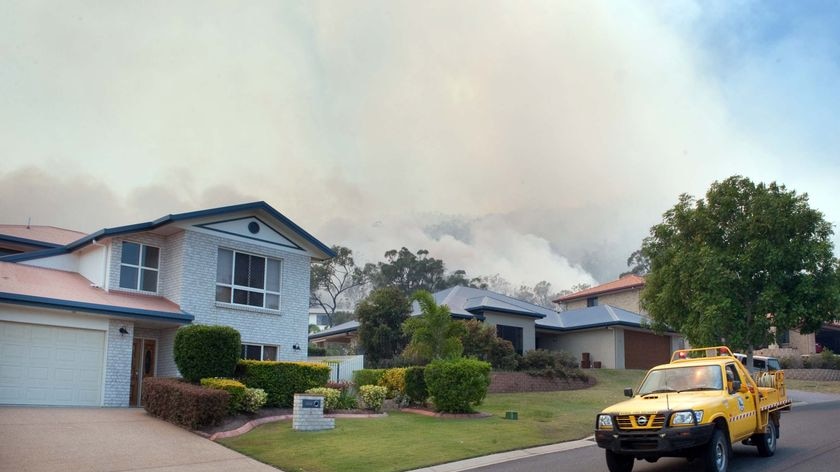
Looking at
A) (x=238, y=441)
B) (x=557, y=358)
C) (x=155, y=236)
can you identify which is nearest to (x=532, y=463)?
(x=238, y=441)

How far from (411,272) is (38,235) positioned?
43.1 metres

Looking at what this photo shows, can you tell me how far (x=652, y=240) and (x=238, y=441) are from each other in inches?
855

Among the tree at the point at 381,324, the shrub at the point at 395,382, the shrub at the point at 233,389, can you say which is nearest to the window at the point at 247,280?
the shrub at the point at 395,382

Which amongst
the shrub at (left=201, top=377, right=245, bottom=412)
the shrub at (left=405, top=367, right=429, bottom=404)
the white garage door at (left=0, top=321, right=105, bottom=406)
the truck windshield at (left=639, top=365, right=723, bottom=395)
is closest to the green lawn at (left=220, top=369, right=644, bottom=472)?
the shrub at (left=201, top=377, right=245, bottom=412)

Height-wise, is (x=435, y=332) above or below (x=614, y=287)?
below

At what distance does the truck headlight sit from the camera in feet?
→ 34.2

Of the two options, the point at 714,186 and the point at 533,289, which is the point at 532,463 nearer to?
the point at 714,186

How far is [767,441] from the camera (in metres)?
12.9

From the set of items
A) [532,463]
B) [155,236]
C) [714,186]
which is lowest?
[532,463]

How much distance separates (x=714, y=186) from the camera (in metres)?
29.5

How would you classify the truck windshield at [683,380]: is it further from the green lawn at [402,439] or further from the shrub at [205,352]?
the shrub at [205,352]

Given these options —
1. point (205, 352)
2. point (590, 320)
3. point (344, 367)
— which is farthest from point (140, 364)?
point (590, 320)

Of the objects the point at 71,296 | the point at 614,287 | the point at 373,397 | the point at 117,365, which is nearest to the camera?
the point at 71,296

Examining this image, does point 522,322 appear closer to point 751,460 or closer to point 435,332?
point 435,332
